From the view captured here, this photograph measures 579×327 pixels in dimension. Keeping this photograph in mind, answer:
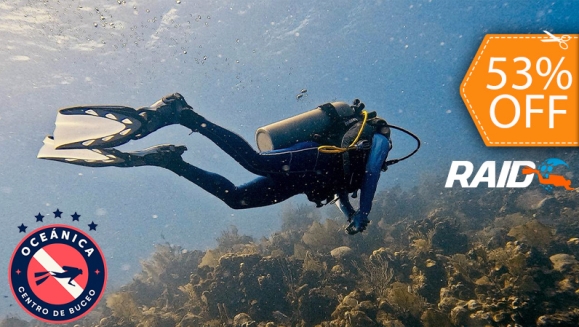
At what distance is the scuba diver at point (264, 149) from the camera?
3.66m

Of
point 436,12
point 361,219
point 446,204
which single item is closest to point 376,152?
point 361,219

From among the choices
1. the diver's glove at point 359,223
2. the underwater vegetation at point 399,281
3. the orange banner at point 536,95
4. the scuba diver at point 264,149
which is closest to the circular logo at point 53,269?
the underwater vegetation at point 399,281

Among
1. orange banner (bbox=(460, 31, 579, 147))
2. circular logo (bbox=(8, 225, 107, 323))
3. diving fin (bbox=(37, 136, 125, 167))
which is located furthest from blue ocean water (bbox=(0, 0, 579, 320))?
orange banner (bbox=(460, 31, 579, 147))

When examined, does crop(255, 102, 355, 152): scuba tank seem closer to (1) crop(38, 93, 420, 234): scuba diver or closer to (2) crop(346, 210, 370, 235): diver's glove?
(1) crop(38, 93, 420, 234): scuba diver

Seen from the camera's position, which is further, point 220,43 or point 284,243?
point 220,43

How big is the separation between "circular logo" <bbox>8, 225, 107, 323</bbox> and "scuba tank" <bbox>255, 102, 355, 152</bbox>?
534 cm

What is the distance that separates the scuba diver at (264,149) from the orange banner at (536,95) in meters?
8.60

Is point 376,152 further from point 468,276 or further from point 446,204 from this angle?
point 446,204

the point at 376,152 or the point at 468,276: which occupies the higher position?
the point at 376,152

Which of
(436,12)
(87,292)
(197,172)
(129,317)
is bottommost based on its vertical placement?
(436,12)

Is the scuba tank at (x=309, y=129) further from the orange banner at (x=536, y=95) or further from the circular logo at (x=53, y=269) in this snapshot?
the orange banner at (x=536, y=95)

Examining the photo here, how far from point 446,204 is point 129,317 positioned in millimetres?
16401

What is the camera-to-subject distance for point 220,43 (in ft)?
94.9

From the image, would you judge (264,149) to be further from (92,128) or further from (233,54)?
(233,54)
